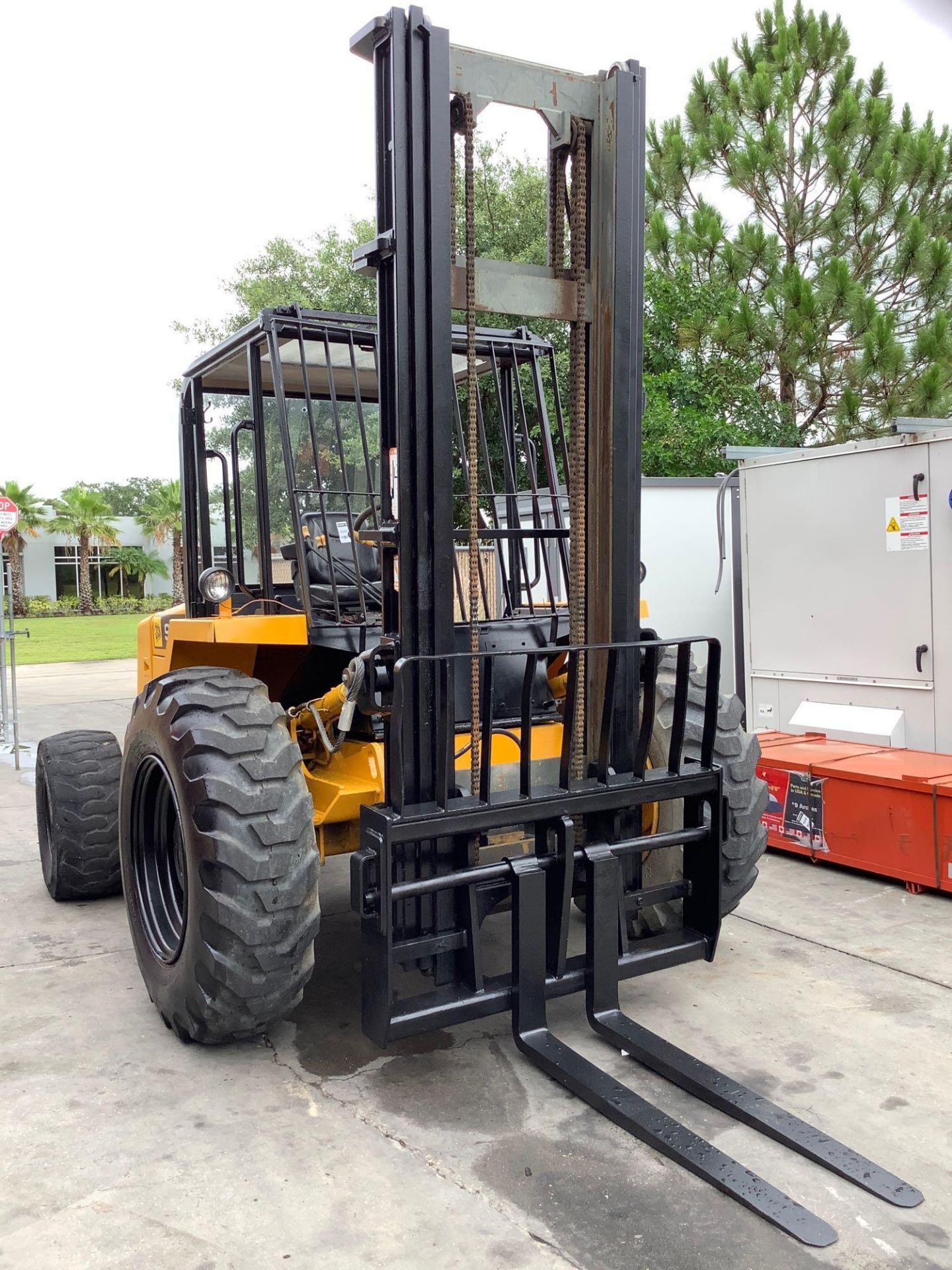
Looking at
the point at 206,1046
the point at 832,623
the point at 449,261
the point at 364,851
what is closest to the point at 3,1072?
the point at 206,1046

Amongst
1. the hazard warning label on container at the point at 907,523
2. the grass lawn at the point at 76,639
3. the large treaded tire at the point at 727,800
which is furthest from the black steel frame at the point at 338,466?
Result: the grass lawn at the point at 76,639

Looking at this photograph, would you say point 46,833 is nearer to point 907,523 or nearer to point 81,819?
point 81,819

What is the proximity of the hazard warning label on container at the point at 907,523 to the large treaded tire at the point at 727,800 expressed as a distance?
2.73 m

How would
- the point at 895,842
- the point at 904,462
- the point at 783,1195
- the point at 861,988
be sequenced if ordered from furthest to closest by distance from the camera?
the point at 904,462
the point at 895,842
the point at 861,988
the point at 783,1195

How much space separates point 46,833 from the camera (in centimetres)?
579

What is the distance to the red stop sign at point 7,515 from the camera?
1203 centimetres

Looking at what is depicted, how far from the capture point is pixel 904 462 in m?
6.46

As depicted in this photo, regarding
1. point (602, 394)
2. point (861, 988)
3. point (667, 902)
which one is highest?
point (602, 394)

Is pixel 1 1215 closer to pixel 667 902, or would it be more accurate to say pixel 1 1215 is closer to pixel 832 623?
pixel 667 902

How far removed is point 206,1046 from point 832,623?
4841 mm

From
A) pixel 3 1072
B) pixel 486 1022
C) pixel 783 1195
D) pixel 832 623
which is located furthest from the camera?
pixel 832 623

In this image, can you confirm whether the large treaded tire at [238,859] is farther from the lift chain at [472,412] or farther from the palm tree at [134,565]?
the palm tree at [134,565]

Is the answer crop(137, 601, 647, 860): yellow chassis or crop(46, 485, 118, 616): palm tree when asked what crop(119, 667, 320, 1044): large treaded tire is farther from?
crop(46, 485, 118, 616): palm tree

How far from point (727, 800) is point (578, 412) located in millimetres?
1519
